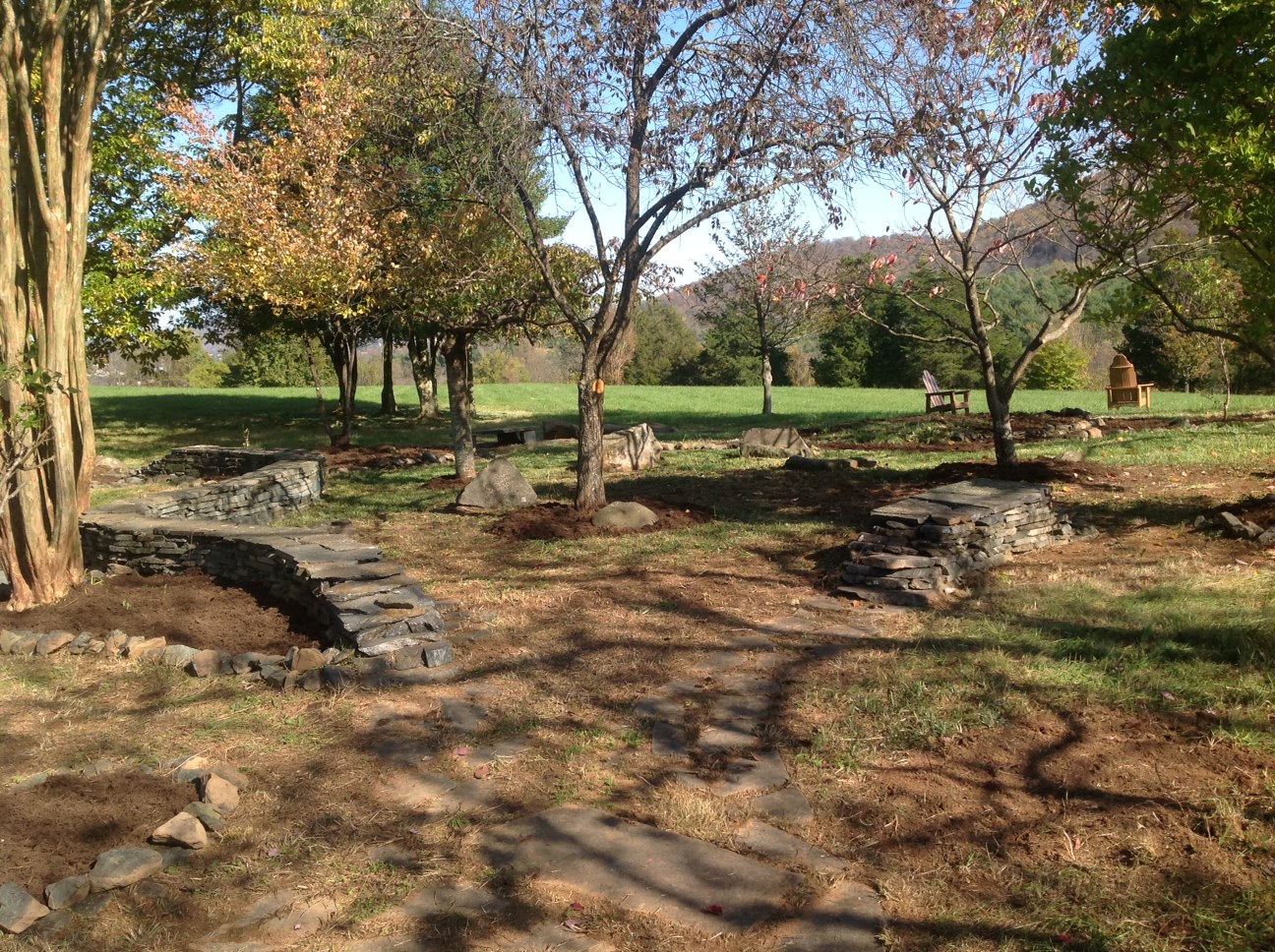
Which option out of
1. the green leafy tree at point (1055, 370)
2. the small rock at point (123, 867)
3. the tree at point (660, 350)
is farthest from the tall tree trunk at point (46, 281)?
the tree at point (660, 350)

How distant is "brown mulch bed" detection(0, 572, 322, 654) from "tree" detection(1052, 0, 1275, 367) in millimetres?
6598

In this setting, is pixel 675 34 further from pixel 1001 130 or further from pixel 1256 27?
pixel 1256 27

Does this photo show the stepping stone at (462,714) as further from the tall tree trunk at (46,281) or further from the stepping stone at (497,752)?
the tall tree trunk at (46,281)

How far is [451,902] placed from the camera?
3.46 meters

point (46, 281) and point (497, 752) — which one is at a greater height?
point (46, 281)

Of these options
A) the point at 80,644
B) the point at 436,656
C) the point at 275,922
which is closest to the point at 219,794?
the point at 275,922

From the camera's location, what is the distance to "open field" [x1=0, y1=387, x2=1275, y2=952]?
3340 millimetres

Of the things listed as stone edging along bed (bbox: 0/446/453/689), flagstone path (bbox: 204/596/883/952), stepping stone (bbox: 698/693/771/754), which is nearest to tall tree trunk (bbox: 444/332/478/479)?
stone edging along bed (bbox: 0/446/453/689)

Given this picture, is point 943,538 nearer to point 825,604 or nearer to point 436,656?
point 825,604

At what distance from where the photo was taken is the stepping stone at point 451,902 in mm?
3396

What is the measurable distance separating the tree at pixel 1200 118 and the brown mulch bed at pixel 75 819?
6782mm

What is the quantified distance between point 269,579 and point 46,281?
2.95 meters

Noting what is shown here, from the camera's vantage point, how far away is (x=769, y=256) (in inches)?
905

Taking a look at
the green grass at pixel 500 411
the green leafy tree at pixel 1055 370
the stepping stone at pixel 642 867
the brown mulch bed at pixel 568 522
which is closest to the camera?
the stepping stone at pixel 642 867
